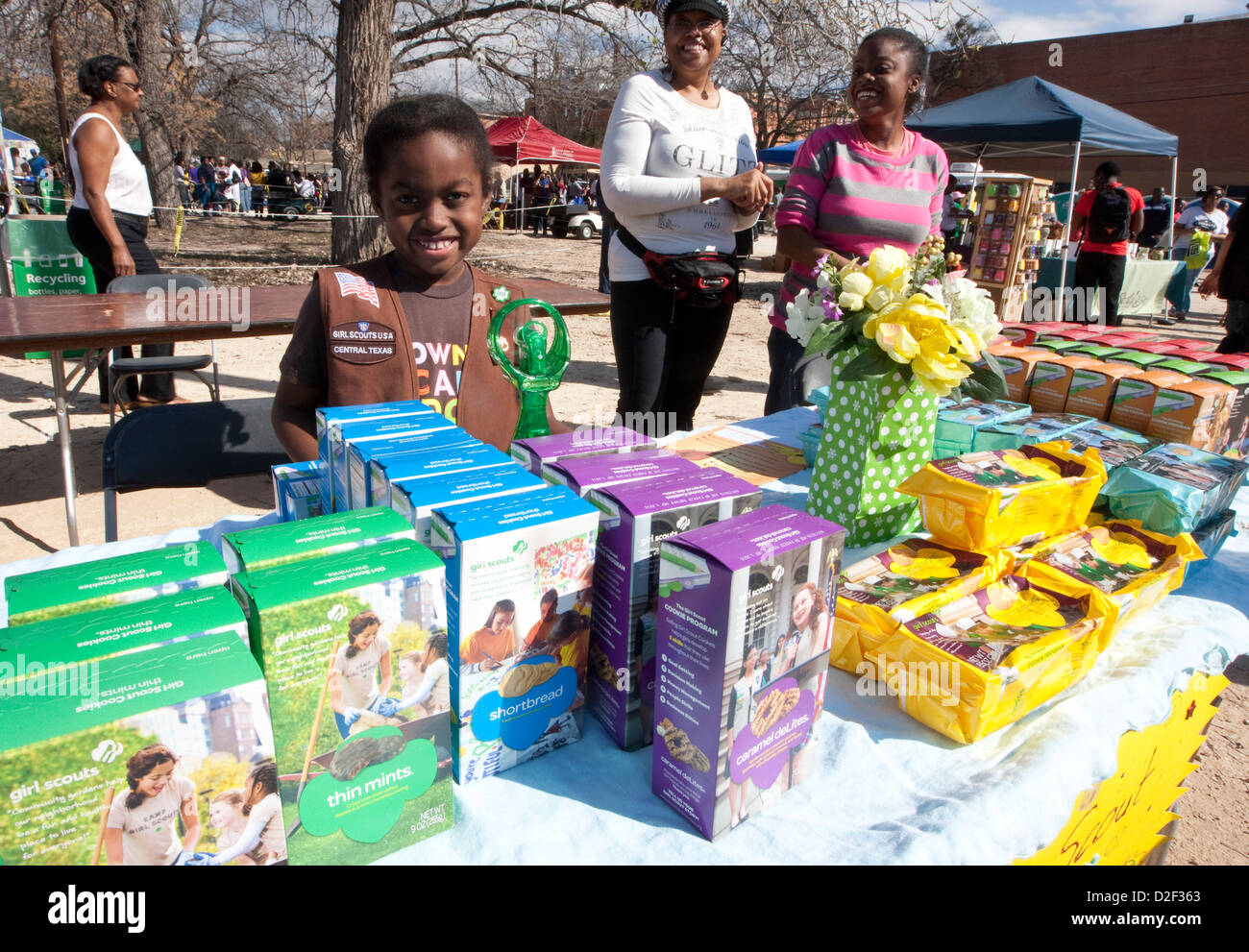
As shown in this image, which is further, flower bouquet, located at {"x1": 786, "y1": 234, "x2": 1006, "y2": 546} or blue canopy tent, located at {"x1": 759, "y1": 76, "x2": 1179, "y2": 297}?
blue canopy tent, located at {"x1": 759, "y1": 76, "x2": 1179, "y2": 297}

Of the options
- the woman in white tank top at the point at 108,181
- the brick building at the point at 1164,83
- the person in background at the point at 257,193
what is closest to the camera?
the woman in white tank top at the point at 108,181

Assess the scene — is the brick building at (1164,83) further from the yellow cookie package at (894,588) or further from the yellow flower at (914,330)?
the yellow cookie package at (894,588)

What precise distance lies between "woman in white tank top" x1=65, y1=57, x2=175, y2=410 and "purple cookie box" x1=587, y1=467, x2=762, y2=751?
13.7 ft

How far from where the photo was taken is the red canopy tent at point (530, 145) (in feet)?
63.6

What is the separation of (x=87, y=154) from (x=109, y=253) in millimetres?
537

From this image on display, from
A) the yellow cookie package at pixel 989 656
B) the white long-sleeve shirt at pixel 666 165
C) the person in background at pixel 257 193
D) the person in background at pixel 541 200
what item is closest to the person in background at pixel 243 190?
the person in background at pixel 257 193

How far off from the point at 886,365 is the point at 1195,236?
13.3 m

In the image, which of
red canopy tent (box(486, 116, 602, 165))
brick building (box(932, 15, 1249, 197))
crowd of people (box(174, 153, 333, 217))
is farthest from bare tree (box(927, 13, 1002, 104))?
crowd of people (box(174, 153, 333, 217))

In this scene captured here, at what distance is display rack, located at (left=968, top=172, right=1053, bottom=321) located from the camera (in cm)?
896

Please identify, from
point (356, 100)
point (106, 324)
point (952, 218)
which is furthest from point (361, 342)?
point (952, 218)

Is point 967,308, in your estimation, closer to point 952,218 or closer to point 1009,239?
point 1009,239

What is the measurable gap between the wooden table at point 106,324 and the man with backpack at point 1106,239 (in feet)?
18.7

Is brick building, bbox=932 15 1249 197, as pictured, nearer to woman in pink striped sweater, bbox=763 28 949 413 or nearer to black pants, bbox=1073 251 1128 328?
black pants, bbox=1073 251 1128 328

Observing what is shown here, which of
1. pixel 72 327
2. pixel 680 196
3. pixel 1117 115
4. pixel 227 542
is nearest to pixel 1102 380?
pixel 680 196
